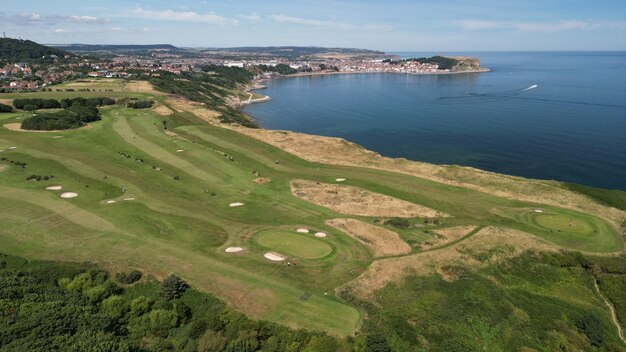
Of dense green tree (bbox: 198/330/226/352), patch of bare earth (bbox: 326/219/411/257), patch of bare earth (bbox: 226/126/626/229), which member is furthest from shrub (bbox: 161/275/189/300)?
patch of bare earth (bbox: 226/126/626/229)

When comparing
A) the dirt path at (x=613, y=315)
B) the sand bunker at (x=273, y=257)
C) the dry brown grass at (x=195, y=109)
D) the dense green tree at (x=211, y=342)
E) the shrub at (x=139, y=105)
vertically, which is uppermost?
the shrub at (x=139, y=105)

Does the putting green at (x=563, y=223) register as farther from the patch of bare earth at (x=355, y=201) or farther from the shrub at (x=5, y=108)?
the shrub at (x=5, y=108)

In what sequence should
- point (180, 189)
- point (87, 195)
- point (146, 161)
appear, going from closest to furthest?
point (87, 195), point (180, 189), point (146, 161)

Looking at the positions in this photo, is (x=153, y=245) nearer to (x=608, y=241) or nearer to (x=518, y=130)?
Result: (x=608, y=241)

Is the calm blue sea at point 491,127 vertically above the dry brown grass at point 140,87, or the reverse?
the dry brown grass at point 140,87

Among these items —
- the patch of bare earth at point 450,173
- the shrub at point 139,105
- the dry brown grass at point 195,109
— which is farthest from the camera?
the shrub at point 139,105

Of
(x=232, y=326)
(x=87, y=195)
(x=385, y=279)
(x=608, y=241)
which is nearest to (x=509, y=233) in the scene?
(x=608, y=241)

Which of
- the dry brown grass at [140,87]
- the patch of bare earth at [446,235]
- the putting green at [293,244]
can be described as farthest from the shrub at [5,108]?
the patch of bare earth at [446,235]

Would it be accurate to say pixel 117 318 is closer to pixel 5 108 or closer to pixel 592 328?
pixel 592 328
